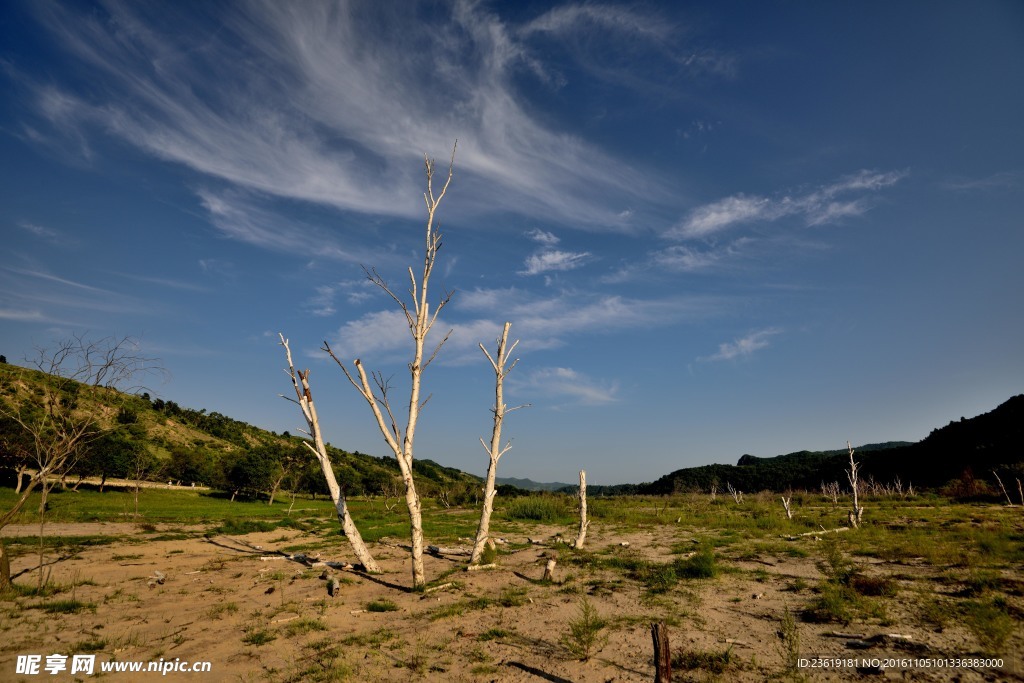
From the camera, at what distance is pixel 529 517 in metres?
33.6

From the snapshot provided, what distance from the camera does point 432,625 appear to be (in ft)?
32.1

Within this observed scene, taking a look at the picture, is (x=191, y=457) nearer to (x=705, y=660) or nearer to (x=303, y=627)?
(x=303, y=627)

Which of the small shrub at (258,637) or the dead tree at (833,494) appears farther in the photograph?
the dead tree at (833,494)

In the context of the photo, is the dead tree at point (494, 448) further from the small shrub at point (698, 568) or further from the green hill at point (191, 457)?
the green hill at point (191, 457)

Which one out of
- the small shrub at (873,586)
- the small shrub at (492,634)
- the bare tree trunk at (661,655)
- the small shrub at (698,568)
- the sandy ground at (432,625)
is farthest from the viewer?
the small shrub at (698,568)

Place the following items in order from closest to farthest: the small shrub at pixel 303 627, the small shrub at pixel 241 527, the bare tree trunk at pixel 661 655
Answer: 1. the bare tree trunk at pixel 661 655
2. the small shrub at pixel 303 627
3. the small shrub at pixel 241 527

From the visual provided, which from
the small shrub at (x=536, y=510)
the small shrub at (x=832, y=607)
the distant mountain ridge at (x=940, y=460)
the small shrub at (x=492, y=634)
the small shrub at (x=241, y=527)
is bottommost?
the small shrub at (x=241, y=527)

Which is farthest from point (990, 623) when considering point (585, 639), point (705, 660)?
point (585, 639)

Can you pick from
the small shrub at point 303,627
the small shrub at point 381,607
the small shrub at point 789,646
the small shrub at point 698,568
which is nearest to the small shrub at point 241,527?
the small shrub at point 381,607

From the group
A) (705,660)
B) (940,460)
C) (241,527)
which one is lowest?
(241,527)

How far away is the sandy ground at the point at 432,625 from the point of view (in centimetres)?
739

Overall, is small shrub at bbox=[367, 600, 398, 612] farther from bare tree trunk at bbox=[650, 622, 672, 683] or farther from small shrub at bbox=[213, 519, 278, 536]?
small shrub at bbox=[213, 519, 278, 536]

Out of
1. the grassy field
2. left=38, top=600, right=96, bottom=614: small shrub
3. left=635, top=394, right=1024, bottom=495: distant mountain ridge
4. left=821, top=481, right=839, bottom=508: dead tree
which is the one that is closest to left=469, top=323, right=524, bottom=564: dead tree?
the grassy field

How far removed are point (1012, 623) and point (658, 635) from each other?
25.1 ft
